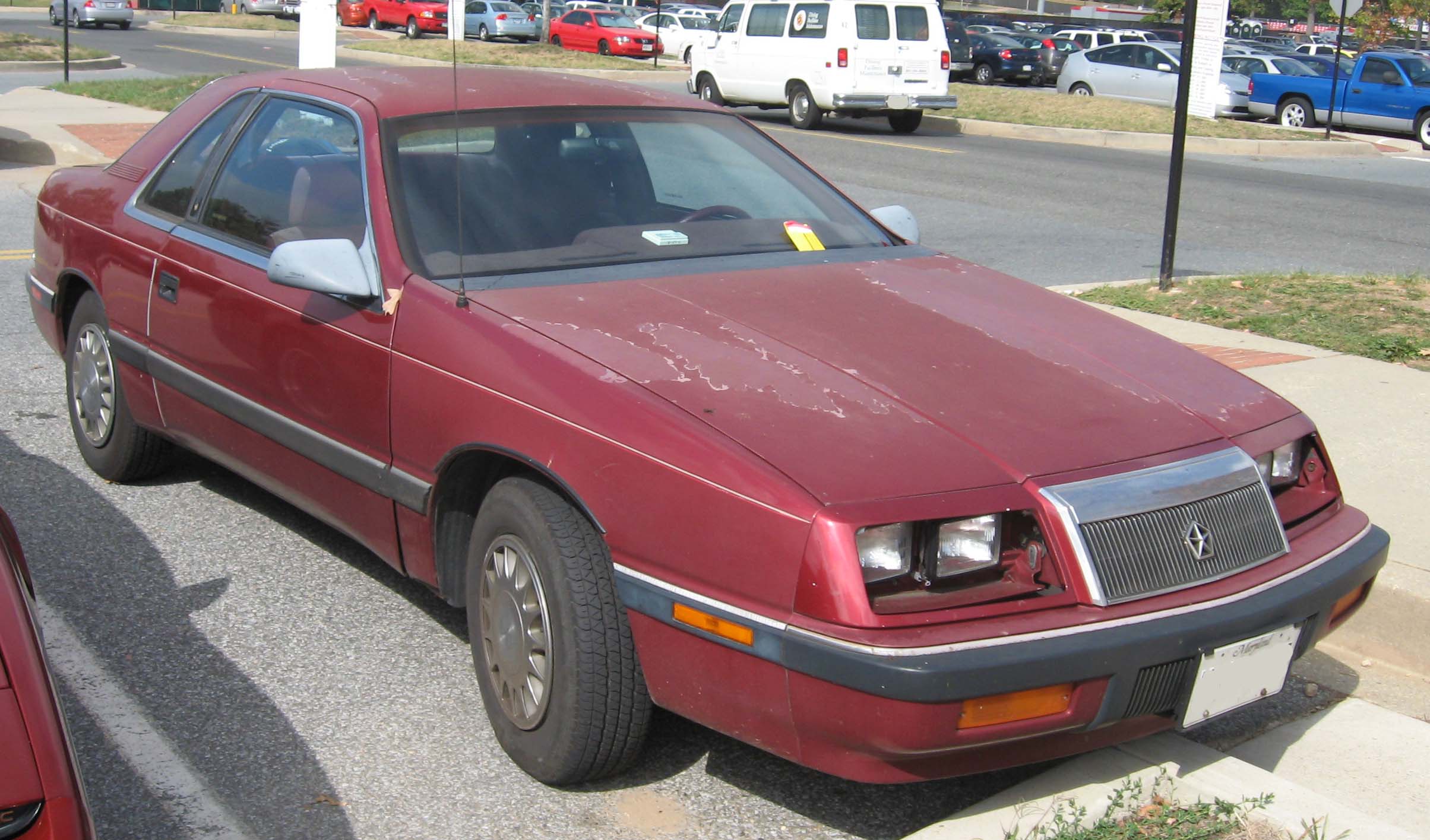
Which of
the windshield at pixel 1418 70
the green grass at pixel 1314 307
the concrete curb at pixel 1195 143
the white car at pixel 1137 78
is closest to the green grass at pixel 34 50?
the concrete curb at pixel 1195 143

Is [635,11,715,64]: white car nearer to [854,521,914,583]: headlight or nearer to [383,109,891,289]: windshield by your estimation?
[383,109,891,289]: windshield

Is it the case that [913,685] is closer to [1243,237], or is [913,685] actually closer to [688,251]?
[688,251]

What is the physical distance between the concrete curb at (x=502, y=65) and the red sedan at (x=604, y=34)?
277 inches

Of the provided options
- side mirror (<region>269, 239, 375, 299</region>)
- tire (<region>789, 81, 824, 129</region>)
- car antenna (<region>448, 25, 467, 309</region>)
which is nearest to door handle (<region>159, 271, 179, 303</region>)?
side mirror (<region>269, 239, 375, 299</region>)

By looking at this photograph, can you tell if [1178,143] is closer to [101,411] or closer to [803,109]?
[101,411]

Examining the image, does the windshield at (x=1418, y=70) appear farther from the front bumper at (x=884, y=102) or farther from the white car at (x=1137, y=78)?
the front bumper at (x=884, y=102)

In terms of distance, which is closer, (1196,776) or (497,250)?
(1196,776)

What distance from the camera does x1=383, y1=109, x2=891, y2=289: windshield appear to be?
391 centimetres

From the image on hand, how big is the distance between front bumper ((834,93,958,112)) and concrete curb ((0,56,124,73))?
14914 millimetres

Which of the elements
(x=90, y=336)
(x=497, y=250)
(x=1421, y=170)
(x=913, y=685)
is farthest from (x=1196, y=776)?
(x=1421, y=170)

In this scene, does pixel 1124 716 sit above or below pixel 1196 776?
above

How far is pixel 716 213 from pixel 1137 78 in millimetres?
24395

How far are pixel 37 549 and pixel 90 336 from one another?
90cm

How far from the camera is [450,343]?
3512 mm
